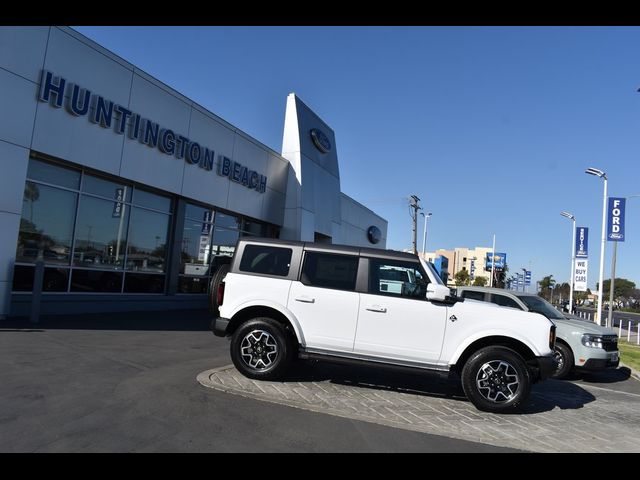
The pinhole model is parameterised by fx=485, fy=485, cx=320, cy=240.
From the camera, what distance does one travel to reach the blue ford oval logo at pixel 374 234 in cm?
3669

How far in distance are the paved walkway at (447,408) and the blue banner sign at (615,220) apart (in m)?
15.4

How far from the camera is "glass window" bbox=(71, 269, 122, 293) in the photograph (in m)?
12.5

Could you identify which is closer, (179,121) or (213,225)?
(179,121)

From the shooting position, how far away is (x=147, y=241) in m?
15.2

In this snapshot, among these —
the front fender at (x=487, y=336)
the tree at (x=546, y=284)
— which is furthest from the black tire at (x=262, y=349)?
the tree at (x=546, y=284)

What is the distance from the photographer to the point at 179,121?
15.3m

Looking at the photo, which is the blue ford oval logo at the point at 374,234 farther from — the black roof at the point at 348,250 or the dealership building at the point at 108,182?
the black roof at the point at 348,250

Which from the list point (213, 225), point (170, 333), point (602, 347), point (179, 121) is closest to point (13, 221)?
point (170, 333)

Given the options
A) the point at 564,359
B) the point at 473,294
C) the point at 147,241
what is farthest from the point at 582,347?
the point at 147,241

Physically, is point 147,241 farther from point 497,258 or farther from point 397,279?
point 497,258

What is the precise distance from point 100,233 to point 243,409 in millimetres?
9519
